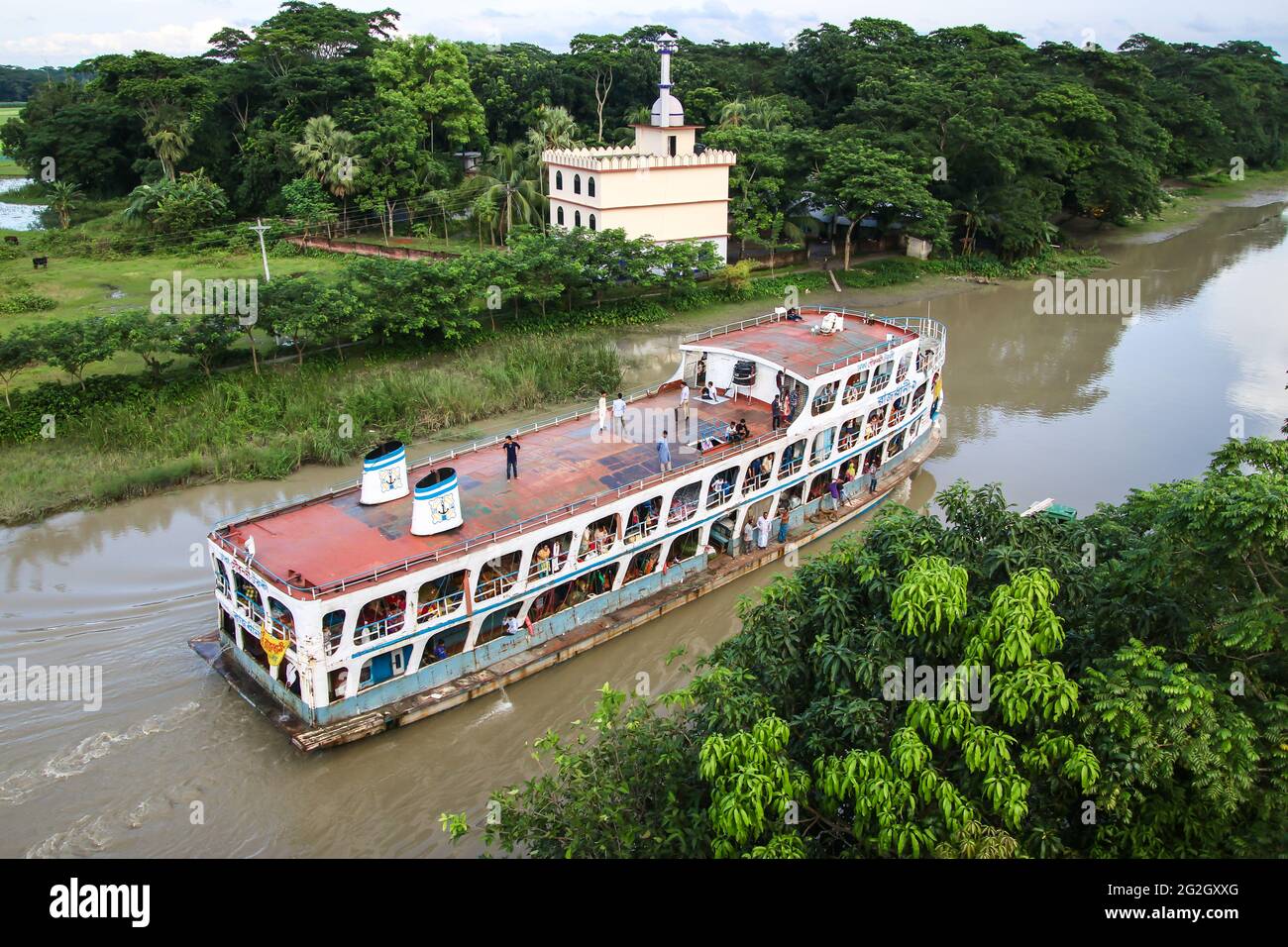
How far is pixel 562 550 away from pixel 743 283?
26.9 metres

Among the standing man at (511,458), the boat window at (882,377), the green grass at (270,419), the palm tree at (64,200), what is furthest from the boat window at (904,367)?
the palm tree at (64,200)

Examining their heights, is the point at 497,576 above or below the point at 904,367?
below

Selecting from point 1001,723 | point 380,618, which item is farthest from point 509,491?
point 1001,723

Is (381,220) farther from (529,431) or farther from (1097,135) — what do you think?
(1097,135)

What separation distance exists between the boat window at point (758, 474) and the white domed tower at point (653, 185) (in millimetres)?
21365

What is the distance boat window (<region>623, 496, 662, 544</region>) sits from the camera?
782 inches

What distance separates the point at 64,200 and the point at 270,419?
3351 centimetres

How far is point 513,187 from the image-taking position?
45.8 m

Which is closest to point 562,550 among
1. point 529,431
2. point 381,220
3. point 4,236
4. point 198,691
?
point 529,431

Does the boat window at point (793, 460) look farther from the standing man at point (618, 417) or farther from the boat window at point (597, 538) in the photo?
the boat window at point (597, 538)

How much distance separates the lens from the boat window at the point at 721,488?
2142 cm

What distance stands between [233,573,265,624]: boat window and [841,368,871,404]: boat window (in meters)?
13.7

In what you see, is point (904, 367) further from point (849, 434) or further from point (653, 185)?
point (653, 185)
